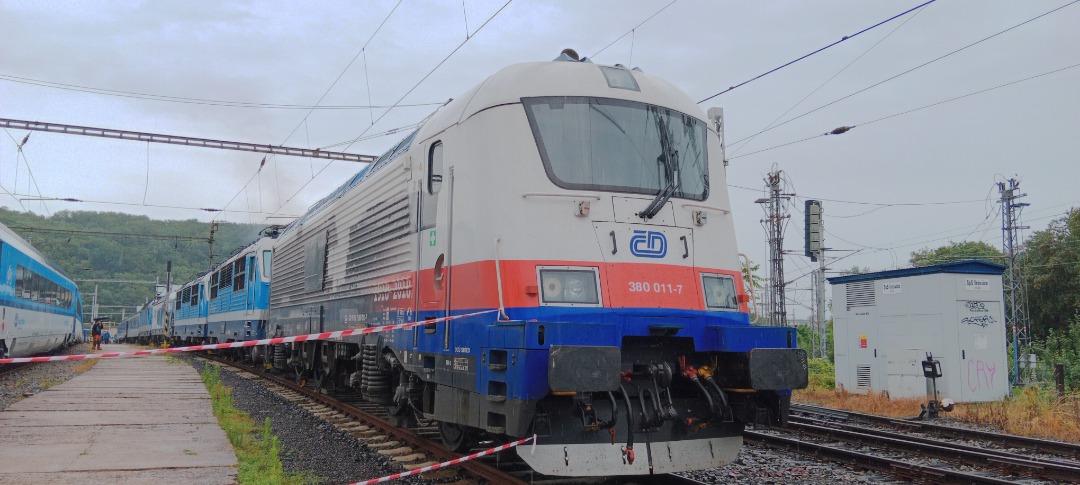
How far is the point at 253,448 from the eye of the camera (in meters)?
8.12

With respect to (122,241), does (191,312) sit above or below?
below

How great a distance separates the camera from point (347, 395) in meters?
13.8

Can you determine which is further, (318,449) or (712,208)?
(318,449)

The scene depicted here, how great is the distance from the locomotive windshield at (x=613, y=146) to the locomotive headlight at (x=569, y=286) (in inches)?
28.6

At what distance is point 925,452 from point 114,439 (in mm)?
9512

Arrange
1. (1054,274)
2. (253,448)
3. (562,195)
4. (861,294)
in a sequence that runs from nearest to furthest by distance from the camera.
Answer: (562,195)
(253,448)
(861,294)
(1054,274)

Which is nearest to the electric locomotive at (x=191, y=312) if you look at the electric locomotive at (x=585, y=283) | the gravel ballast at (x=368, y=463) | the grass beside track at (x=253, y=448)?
the grass beside track at (x=253, y=448)

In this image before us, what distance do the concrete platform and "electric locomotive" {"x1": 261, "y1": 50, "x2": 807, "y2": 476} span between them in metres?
2.39

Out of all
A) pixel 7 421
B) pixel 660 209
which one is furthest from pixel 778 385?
pixel 7 421

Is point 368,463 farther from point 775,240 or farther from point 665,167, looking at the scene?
point 775,240

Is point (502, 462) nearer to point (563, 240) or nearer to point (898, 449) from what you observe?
point (563, 240)

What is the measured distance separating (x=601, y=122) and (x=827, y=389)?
14.9 m

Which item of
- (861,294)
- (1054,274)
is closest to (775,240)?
(861,294)

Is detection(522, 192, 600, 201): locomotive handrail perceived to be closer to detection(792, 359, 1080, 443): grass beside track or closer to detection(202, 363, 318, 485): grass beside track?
detection(202, 363, 318, 485): grass beside track
